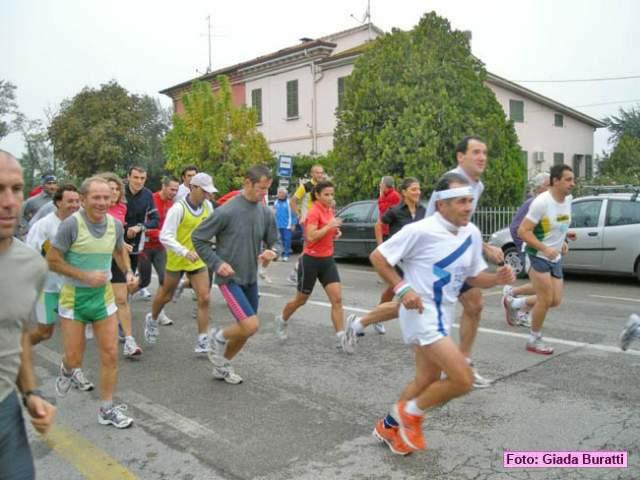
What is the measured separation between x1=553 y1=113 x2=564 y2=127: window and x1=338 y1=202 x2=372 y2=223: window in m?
19.4

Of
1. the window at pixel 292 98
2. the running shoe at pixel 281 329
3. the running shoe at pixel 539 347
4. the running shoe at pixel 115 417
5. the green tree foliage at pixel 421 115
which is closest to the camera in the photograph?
the running shoe at pixel 115 417

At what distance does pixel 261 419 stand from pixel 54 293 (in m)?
2.39

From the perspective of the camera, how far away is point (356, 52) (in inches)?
1074

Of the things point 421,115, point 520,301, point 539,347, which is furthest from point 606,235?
point 421,115

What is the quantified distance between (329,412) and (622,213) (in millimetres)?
8402

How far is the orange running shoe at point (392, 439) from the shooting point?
3.82 m

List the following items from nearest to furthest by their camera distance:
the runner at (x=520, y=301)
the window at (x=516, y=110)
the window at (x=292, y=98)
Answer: the runner at (x=520, y=301)
the window at (x=516, y=110)
the window at (x=292, y=98)

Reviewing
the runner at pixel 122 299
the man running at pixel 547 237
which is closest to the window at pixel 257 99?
the runner at pixel 122 299

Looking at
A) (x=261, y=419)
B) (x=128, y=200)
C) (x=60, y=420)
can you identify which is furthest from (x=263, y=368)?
(x=128, y=200)

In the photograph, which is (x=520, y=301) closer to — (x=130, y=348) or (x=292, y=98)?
(x=130, y=348)

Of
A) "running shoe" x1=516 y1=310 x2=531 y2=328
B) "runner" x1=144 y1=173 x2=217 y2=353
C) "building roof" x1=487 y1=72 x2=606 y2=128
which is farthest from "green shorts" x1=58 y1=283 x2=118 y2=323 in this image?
"building roof" x1=487 y1=72 x2=606 y2=128

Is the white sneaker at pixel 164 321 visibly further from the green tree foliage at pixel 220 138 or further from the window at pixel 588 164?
the window at pixel 588 164

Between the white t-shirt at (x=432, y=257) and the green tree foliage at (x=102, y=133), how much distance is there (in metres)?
38.8

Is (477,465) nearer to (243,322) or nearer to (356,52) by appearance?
(243,322)
